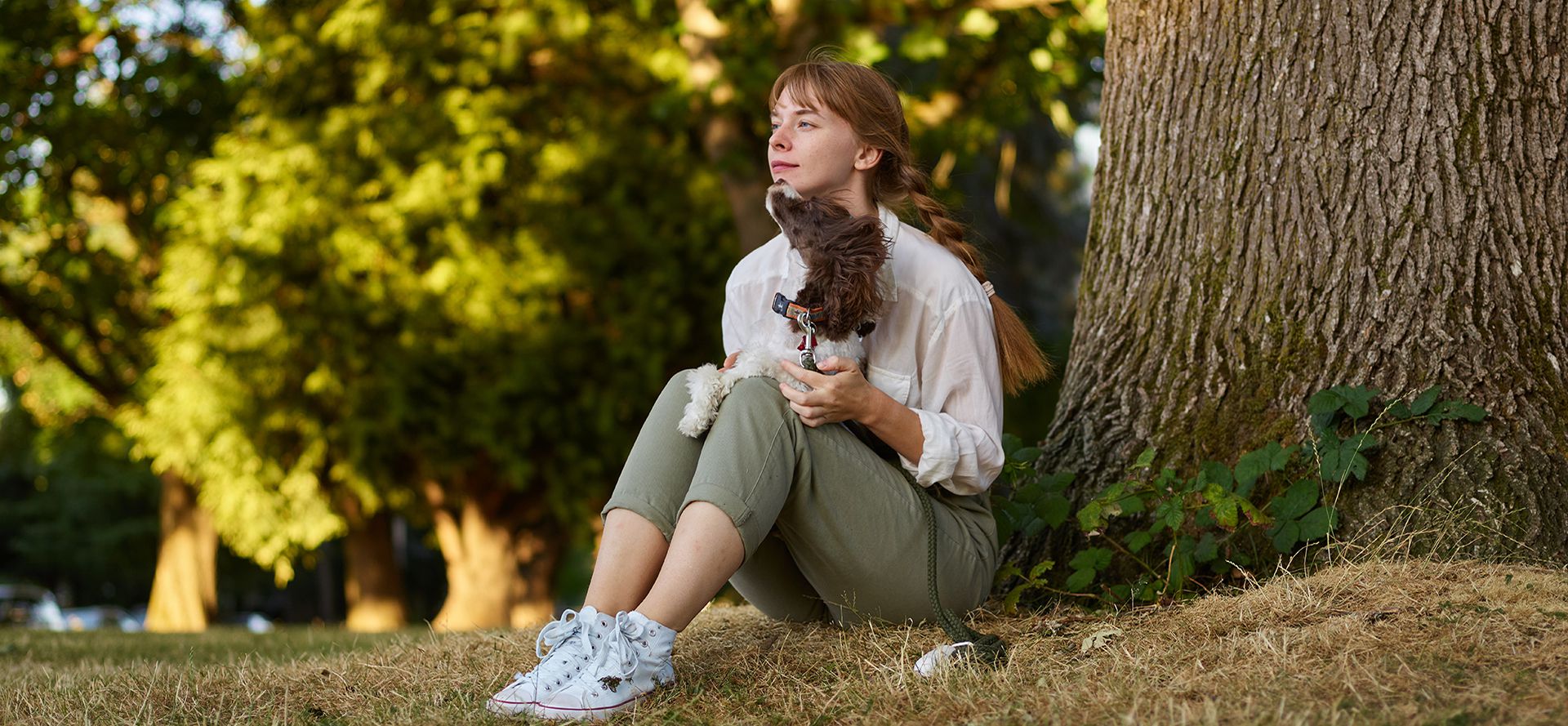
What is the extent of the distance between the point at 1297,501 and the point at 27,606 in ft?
96.2

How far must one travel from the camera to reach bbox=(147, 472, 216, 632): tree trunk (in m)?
14.5

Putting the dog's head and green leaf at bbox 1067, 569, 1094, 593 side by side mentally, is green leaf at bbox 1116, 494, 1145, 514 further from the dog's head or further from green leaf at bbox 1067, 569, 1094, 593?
the dog's head

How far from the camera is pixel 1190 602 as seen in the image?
3.47 m

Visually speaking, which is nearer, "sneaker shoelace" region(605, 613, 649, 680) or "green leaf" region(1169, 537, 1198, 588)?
"sneaker shoelace" region(605, 613, 649, 680)

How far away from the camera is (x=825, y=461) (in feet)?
9.78

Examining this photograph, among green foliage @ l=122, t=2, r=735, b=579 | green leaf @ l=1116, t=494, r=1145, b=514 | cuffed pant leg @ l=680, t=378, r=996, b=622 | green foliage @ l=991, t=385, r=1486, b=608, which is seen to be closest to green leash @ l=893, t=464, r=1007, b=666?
cuffed pant leg @ l=680, t=378, r=996, b=622

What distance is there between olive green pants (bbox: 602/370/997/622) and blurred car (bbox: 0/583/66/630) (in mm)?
19589

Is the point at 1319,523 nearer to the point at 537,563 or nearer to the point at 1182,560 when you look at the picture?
the point at 1182,560

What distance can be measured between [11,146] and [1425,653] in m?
10.7

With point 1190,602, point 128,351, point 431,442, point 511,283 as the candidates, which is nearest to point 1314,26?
point 1190,602

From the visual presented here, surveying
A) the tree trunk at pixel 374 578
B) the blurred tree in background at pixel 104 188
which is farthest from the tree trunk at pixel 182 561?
the tree trunk at pixel 374 578

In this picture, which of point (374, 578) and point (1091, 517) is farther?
point (374, 578)

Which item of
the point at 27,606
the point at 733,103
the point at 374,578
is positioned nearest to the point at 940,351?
the point at 733,103

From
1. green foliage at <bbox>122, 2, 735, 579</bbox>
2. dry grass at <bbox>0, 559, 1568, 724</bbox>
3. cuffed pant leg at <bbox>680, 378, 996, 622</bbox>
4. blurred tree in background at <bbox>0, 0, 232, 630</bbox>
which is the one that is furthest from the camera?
blurred tree in background at <bbox>0, 0, 232, 630</bbox>
